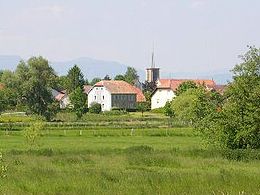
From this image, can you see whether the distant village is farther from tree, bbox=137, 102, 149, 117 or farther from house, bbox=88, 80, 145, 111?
tree, bbox=137, 102, 149, 117

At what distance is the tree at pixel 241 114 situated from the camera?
134ft

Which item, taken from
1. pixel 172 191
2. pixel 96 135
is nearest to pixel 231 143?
pixel 172 191

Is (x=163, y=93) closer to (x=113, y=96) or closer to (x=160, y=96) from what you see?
(x=160, y=96)

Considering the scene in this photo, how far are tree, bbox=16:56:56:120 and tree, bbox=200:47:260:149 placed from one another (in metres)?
68.2

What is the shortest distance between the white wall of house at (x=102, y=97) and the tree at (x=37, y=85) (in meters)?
44.6

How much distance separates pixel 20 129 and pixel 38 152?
34118 mm

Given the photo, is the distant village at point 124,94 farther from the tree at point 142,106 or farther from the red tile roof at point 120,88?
the tree at point 142,106

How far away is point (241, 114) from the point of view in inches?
1636

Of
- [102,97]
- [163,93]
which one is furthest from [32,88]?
[163,93]

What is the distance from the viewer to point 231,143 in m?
41.5

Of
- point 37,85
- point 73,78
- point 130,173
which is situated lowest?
point 130,173

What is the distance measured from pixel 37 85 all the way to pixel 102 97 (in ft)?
164

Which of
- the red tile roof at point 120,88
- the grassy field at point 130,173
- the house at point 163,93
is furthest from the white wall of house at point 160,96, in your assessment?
the grassy field at point 130,173

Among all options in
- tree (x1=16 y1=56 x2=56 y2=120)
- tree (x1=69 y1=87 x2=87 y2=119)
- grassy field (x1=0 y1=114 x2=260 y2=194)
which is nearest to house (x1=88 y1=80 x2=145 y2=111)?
tree (x1=69 y1=87 x2=87 y2=119)
